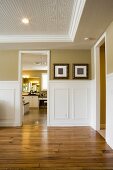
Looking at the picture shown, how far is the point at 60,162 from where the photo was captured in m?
2.91

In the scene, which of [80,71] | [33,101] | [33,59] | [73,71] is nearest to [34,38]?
[73,71]

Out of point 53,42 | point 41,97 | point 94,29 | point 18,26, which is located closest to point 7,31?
point 18,26

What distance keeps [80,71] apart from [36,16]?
2424 mm

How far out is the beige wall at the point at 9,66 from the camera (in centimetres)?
575

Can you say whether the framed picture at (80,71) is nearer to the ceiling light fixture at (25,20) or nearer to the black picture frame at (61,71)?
the black picture frame at (61,71)

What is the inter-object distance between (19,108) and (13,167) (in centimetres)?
308

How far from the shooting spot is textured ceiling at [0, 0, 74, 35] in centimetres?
322

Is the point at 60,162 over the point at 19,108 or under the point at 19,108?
under

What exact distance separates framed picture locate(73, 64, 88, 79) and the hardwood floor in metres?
1.62

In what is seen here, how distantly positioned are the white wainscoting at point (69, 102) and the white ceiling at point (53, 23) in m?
1.10

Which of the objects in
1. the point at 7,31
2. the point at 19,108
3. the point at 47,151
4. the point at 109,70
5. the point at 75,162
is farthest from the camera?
the point at 19,108

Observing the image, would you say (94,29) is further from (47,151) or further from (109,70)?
(47,151)

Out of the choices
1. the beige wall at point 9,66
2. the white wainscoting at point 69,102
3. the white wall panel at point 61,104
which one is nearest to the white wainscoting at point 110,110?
the white wainscoting at point 69,102

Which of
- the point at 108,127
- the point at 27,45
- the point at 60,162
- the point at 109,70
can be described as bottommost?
the point at 60,162
